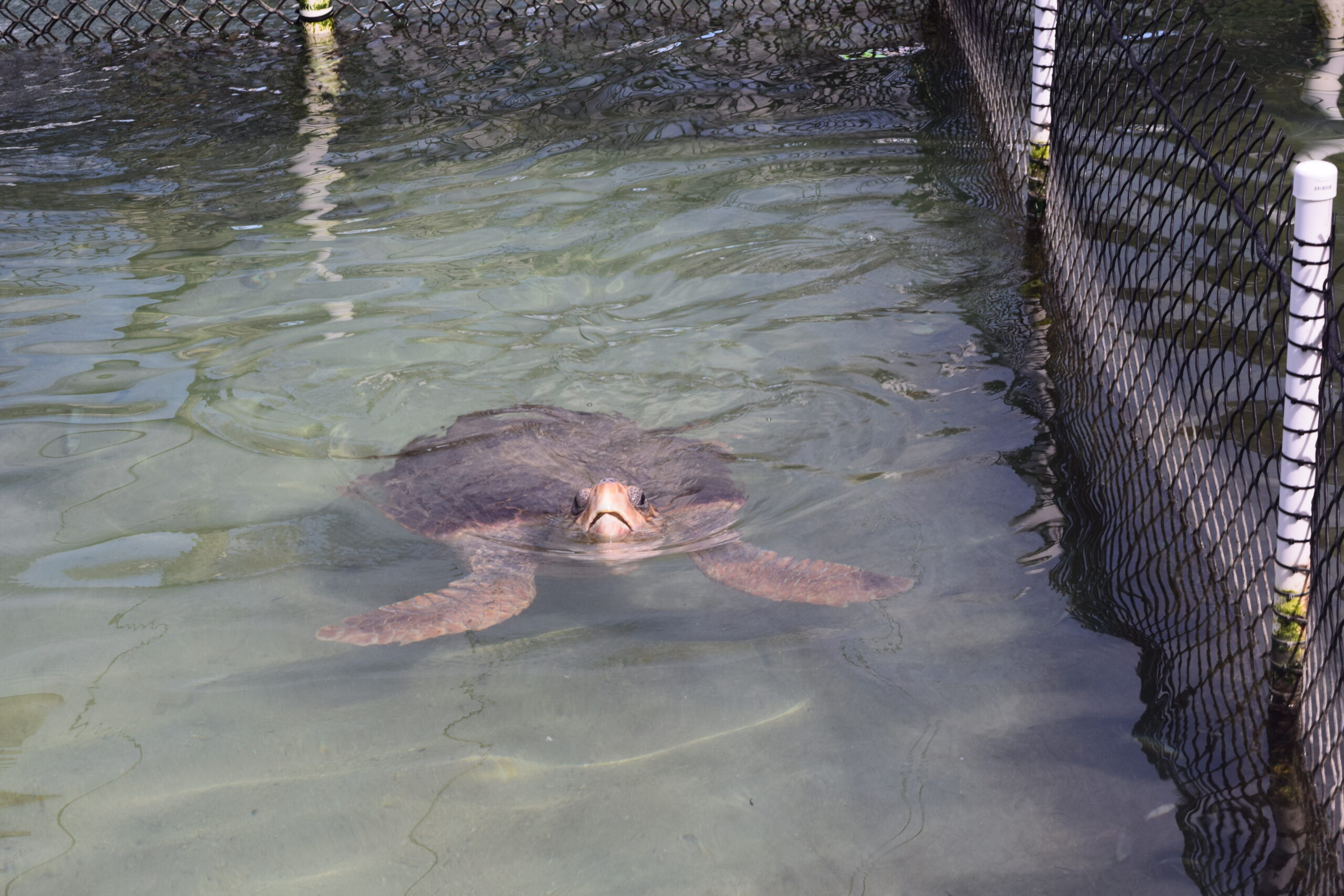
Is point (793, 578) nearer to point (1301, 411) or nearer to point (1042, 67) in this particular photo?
point (1301, 411)

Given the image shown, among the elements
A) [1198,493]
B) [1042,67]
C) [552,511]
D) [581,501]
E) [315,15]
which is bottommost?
[552,511]

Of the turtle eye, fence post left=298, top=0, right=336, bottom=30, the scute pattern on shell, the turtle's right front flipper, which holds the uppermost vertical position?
fence post left=298, top=0, right=336, bottom=30

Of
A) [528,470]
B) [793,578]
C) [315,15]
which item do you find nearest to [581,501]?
[528,470]

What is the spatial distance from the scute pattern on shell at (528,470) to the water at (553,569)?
137 millimetres

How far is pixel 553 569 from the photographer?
3.75m

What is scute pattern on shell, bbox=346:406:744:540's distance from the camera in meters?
3.98

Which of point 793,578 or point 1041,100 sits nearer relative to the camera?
point 793,578

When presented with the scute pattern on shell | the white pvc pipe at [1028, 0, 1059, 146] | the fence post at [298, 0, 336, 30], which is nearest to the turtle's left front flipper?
the scute pattern on shell

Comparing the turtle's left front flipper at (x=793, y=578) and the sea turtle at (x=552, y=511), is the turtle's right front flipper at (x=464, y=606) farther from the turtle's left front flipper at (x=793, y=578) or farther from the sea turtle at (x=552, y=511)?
the turtle's left front flipper at (x=793, y=578)

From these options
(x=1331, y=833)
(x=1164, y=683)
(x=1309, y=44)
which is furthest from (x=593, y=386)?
(x=1309, y=44)

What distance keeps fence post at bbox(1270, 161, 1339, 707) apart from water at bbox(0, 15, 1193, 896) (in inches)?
18.7

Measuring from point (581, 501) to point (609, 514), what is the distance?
161 millimetres

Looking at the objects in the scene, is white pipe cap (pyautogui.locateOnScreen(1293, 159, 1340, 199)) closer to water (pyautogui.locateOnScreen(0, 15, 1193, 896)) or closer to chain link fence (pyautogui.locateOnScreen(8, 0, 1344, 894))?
chain link fence (pyautogui.locateOnScreen(8, 0, 1344, 894))

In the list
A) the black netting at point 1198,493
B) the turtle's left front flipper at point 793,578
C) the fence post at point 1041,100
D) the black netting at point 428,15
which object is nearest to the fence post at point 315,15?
the black netting at point 428,15
